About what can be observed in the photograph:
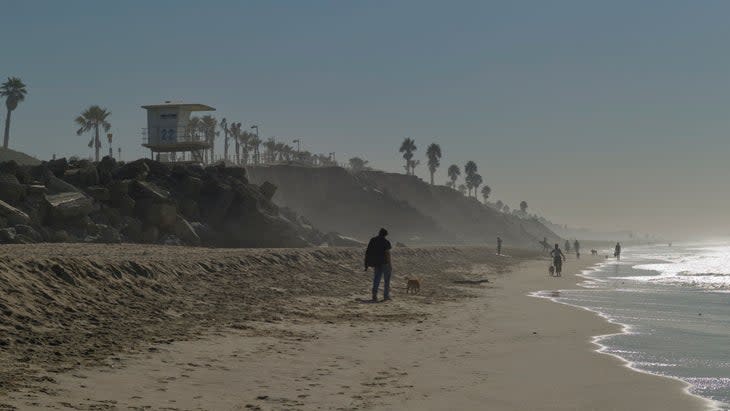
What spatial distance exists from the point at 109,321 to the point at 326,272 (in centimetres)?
1344

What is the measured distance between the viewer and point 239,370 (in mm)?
8430

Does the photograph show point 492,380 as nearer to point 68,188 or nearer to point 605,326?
point 605,326

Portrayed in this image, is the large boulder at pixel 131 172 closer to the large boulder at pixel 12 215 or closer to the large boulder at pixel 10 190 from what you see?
the large boulder at pixel 10 190

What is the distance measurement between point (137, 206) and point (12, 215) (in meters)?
7.52

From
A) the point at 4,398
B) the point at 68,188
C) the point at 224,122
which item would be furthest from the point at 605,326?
the point at 224,122

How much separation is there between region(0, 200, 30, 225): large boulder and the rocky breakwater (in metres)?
0.04

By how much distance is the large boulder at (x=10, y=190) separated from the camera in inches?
1097

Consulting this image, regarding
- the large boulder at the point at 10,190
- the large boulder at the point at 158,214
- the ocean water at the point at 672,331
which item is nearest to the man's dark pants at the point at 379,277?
the ocean water at the point at 672,331

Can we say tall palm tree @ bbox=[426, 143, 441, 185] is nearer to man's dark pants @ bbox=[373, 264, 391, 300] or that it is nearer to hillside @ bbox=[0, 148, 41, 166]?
hillside @ bbox=[0, 148, 41, 166]

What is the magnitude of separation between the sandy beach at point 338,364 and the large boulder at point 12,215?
13.8 metres

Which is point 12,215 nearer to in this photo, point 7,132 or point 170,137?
point 170,137

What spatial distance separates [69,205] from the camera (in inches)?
1145

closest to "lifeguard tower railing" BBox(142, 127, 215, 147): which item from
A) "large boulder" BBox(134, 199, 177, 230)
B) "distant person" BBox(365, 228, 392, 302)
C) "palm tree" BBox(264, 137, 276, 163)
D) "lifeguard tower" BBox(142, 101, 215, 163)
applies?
"lifeguard tower" BBox(142, 101, 215, 163)

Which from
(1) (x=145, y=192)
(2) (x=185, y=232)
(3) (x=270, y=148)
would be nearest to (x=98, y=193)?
(1) (x=145, y=192)
